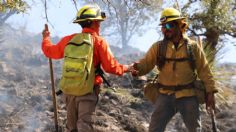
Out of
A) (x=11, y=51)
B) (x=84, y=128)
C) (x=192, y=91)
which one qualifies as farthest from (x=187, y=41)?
(x=11, y=51)

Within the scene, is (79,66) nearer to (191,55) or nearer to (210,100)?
(191,55)

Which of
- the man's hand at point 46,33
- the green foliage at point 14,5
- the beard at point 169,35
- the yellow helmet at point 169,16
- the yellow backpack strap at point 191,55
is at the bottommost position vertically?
the yellow backpack strap at point 191,55

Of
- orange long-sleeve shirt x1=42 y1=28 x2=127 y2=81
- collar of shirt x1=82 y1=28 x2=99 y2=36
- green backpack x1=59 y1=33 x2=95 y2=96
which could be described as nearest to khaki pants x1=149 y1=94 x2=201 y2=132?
orange long-sleeve shirt x1=42 y1=28 x2=127 y2=81

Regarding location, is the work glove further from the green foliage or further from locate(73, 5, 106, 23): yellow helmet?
the green foliage

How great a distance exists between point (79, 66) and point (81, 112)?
0.55 metres

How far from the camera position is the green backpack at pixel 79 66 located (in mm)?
4852

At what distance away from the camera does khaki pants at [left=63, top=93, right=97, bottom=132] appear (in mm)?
4926

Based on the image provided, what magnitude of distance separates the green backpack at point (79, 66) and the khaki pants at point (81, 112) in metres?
0.09

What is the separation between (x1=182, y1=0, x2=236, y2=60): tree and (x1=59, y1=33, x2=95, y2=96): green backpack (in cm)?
748

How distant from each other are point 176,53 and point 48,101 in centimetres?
628

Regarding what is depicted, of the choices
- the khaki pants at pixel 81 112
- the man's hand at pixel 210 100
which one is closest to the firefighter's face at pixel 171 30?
the man's hand at pixel 210 100

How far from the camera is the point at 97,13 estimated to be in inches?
202

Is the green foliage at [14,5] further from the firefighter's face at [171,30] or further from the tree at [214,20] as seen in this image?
the tree at [214,20]

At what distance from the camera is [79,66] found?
15.9 ft
